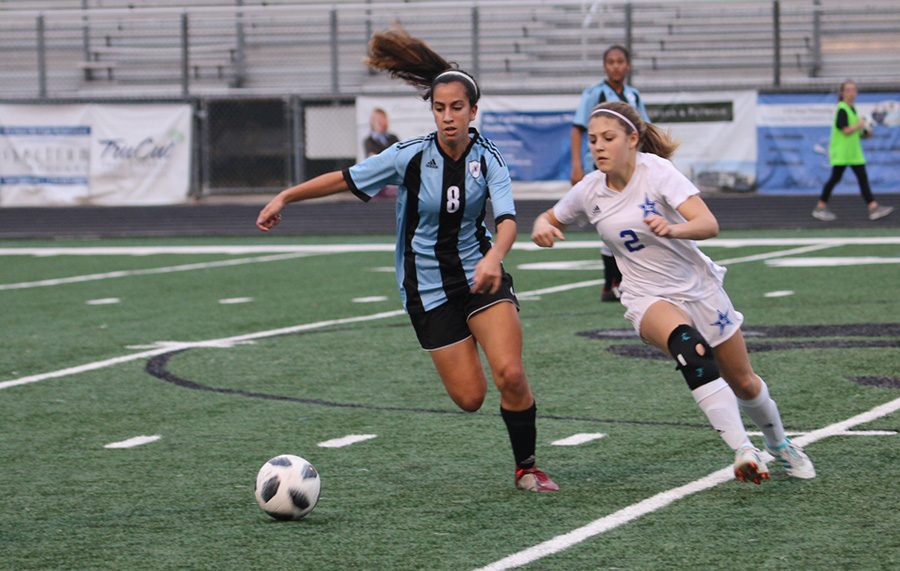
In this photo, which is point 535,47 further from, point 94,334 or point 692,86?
point 94,334

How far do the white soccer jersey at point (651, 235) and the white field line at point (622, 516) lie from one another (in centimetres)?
73

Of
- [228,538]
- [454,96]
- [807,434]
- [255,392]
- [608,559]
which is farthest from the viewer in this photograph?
[255,392]

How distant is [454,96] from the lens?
6016 mm

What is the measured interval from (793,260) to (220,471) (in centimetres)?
1074

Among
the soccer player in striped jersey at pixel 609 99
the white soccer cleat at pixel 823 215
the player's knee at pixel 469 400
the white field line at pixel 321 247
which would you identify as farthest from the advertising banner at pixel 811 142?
the player's knee at pixel 469 400

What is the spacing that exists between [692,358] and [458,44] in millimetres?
21508

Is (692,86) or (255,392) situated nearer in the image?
(255,392)

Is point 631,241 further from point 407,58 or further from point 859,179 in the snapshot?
point 859,179

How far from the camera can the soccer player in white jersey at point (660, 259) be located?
19.7 feet

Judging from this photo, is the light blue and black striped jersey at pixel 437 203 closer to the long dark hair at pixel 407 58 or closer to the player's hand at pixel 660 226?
the long dark hair at pixel 407 58

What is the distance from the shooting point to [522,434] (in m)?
6.11

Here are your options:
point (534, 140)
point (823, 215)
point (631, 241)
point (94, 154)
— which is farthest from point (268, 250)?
point (631, 241)

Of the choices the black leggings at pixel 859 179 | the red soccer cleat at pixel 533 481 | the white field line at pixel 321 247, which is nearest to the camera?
the red soccer cleat at pixel 533 481

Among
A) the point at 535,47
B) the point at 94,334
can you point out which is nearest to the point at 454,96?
the point at 94,334
